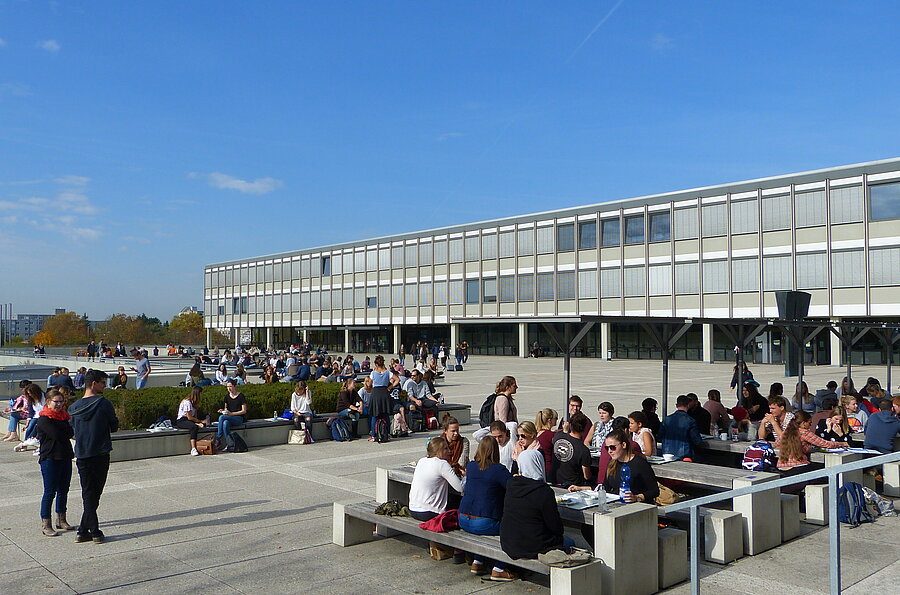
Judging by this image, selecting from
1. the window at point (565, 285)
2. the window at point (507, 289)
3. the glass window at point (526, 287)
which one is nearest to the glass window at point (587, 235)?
the window at point (565, 285)

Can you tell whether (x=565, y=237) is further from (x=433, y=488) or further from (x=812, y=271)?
(x=433, y=488)

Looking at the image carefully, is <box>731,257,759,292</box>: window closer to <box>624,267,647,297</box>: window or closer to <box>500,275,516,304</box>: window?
<box>624,267,647,297</box>: window

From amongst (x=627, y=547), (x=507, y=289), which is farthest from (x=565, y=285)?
(x=627, y=547)

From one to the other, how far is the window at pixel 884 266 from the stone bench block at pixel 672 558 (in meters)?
40.7

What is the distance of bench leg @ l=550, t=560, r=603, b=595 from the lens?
599 centimetres

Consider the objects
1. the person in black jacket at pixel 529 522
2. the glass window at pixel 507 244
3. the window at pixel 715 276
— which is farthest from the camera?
the glass window at pixel 507 244

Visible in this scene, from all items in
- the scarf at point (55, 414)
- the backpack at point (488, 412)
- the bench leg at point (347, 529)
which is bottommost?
the bench leg at point (347, 529)

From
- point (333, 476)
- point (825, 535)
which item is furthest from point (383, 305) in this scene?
point (825, 535)

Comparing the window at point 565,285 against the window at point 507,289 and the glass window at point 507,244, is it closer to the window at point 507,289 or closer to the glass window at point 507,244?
the window at point 507,289

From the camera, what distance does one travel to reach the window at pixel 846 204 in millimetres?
42469

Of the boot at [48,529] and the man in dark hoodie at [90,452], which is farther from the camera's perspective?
the boot at [48,529]

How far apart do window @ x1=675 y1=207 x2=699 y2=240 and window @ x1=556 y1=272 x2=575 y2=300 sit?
8.89m

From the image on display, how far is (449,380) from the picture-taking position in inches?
1403

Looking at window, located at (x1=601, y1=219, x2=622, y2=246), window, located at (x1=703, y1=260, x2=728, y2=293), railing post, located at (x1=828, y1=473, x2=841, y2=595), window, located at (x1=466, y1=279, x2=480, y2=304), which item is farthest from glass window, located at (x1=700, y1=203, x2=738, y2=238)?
railing post, located at (x1=828, y1=473, x2=841, y2=595)
